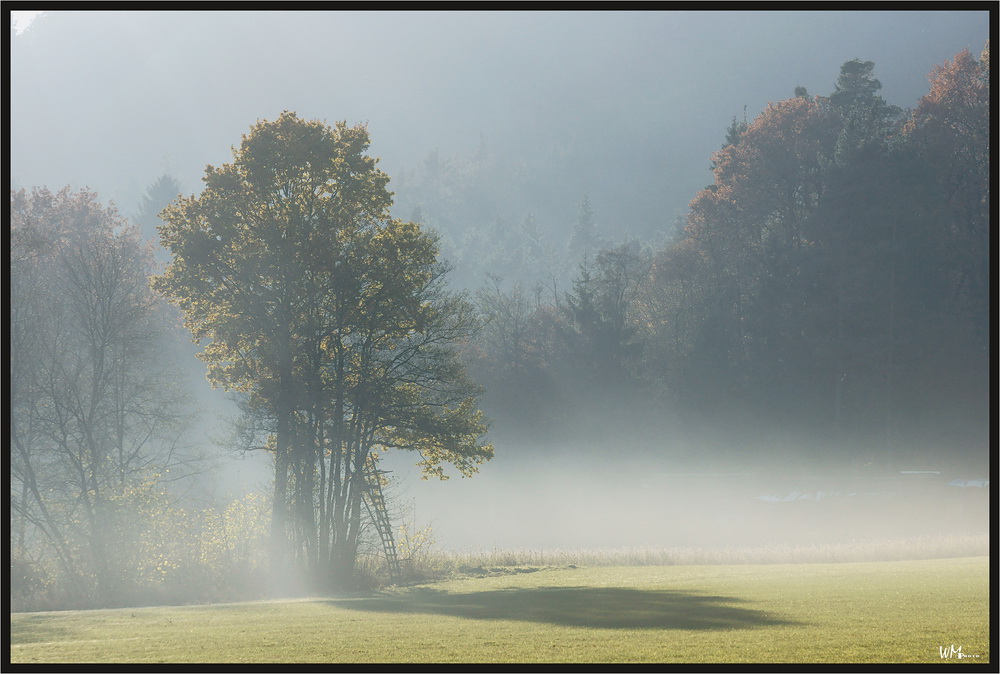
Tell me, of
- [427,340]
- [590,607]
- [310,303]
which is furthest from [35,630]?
[427,340]

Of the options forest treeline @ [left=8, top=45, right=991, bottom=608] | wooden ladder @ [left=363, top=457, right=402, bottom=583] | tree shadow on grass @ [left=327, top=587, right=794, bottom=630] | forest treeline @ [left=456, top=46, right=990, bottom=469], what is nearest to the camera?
tree shadow on grass @ [left=327, top=587, right=794, bottom=630]

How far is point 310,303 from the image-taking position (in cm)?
3036

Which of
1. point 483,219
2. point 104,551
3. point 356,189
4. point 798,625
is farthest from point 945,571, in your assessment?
point 483,219

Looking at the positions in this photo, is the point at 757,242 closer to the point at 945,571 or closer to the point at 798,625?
the point at 945,571

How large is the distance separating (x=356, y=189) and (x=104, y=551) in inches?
572

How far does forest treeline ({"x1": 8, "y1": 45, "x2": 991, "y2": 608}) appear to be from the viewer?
3014 centimetres

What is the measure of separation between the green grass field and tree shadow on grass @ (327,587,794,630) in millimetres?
39

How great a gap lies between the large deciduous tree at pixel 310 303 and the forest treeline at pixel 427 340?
0.09 m

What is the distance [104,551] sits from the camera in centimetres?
3141

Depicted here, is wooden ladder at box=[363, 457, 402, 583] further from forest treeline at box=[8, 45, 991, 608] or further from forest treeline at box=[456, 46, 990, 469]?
forest treeline at box=[456, 46, 990, 469]

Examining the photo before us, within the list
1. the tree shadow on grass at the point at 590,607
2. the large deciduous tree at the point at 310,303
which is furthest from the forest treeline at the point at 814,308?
the tree shadow on grass at the point at 590,607

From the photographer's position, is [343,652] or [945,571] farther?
[945,571]

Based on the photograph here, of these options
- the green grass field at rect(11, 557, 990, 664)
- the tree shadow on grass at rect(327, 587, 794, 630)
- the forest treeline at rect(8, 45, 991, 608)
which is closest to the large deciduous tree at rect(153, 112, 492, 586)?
the forest treeline at rect(8, 45, 991, 608)

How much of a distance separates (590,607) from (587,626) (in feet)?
9.90
